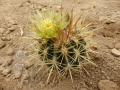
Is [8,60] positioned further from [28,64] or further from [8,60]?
[28,64]

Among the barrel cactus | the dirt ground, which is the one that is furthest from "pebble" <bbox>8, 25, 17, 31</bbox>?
the barrel cactus

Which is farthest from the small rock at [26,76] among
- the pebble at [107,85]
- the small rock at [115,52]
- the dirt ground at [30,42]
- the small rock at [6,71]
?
the small rock at [115,52]

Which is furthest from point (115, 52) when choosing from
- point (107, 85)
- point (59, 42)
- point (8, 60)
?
point (8, 60)

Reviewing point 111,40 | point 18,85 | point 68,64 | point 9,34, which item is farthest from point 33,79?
point 111,40

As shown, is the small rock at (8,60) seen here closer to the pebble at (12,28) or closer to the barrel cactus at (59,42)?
the pebble at (12,28)

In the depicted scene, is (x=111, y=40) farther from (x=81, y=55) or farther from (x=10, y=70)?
(x=10, y=70)

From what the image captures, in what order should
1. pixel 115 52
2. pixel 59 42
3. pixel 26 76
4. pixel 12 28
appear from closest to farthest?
pixel 59 42 → pixel 26 76 → pixel 115 52 → pixel 12 28
